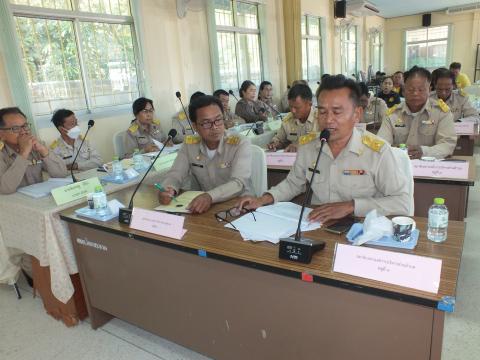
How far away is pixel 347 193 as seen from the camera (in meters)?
1.50

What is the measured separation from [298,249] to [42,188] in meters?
1.57

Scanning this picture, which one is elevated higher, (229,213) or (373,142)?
(373,142)

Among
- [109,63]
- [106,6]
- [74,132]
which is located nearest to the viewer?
[74,132]

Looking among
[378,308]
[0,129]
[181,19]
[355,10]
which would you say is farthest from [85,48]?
[355,10]

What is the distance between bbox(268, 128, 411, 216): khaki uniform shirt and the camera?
1.35 metres

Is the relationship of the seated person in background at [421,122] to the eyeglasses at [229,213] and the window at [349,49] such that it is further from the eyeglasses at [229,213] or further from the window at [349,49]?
the window at [349,49]

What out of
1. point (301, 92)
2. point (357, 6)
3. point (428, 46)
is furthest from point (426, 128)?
point (428, 46)

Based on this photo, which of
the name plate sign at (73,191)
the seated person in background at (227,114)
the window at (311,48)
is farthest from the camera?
the window at (311,48)

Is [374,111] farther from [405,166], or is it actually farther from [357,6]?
[357,6]

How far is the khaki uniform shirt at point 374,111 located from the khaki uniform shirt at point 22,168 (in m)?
3.24

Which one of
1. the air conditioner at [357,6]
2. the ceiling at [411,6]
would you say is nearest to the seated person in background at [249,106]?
the air conditioner at [357,6]

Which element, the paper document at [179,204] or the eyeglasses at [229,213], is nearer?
the eyeglasses at [229,213]

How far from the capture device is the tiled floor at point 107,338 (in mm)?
1649

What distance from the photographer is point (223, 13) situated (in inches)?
204
